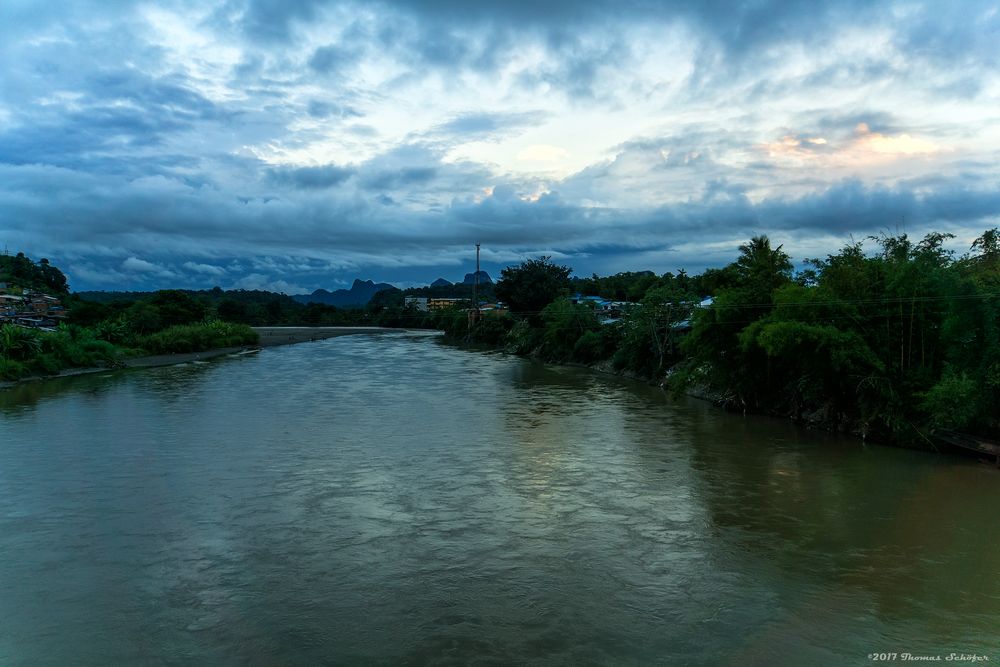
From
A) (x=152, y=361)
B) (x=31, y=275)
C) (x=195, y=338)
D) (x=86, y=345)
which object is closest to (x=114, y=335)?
(x=152, y=361)

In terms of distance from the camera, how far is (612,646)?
912 cm

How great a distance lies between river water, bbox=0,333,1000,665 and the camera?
927 cm

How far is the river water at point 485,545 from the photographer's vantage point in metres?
9.27

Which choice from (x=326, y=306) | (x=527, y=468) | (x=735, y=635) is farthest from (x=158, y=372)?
(x=326, y=306)

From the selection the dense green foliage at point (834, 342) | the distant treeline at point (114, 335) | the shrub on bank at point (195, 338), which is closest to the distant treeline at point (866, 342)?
the dense green foliage at point (834, 342)

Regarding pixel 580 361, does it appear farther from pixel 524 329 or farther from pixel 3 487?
pixel 3 487

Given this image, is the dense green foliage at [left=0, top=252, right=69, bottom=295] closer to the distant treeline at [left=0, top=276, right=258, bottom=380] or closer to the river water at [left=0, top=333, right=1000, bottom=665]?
the distant treeline at [left=0, top=276, right=258, bottom=380]

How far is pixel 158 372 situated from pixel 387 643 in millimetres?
45149

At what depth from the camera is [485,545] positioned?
510 inches

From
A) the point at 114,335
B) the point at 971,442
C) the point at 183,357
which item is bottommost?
the point at 971,442

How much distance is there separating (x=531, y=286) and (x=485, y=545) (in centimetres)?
6289

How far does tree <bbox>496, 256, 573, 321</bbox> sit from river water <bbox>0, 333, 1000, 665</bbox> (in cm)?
4835

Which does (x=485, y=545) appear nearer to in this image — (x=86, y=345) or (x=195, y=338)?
(x=86, y=345)

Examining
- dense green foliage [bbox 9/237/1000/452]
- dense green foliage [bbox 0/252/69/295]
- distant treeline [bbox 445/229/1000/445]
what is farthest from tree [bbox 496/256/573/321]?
dense green foliage [bbox 0/252/69/295]
